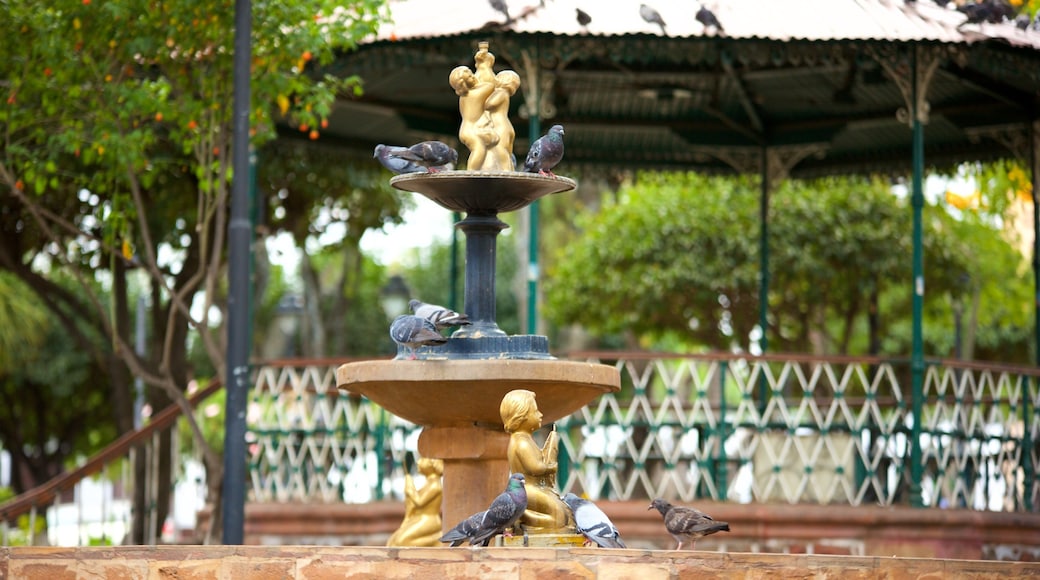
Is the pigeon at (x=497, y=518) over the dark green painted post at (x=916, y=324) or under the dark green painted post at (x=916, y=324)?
under

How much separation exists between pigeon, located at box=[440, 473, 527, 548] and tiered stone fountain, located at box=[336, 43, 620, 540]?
1.04 meters

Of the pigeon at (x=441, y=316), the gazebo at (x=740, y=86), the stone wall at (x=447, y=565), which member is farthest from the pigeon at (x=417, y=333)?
the gazebo at (x=740, y=86)

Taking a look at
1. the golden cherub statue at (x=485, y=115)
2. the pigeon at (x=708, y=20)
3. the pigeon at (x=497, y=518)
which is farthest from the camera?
the pigeon at (x=708, y=20)

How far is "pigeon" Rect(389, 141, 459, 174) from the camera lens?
916 cm

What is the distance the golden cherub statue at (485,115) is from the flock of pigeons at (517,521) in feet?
7.04

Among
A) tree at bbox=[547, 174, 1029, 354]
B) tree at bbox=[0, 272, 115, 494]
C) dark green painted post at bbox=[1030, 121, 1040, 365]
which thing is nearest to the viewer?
dark green painted post at bbox=[1030, 121, 1040, 365]

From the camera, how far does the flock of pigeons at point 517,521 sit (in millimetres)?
7586

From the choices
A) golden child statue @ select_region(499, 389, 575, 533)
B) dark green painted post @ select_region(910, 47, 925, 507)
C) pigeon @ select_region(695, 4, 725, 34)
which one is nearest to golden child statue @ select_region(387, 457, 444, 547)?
golden child statue @ select_region(499, 389, 575, 533)

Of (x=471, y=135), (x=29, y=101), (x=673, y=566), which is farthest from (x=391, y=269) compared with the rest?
(x=673, y=566)

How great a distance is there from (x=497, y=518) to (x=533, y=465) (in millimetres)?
563

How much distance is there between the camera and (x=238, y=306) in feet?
35.3

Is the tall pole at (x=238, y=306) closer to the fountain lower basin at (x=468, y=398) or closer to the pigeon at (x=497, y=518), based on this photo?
the fountain lower basin at (x=468, y=398)

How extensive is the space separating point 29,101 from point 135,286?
2218cm

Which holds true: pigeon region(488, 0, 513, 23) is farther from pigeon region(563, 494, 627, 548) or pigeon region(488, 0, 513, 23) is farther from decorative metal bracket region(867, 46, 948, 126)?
pigeon region(563, 494, 627, 548)
